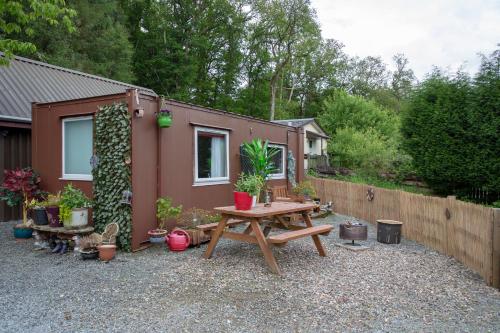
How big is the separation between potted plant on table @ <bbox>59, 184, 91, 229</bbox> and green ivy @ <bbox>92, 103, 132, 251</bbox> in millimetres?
280

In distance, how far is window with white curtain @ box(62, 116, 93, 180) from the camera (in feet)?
20.8

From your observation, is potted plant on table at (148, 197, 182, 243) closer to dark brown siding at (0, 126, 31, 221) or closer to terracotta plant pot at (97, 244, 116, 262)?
terracotta plant pot at (97, 244, 116, 262)

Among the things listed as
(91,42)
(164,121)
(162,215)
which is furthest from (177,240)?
(91,42)

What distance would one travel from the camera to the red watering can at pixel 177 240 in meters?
5.66

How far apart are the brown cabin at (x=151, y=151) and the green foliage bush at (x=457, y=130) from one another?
255 inches

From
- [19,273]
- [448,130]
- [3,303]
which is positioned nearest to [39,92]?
[19,273]

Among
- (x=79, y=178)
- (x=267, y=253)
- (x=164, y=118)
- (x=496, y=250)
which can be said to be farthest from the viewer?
(x=79, y=178)

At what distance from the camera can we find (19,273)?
14.8ft

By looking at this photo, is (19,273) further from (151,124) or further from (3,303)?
(151,124)

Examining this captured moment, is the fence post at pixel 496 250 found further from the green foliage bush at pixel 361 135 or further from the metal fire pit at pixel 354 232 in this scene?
the green foliage bush at pixel 361 135

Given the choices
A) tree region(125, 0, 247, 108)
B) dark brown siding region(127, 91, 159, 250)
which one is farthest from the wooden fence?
tree region(125, 0, 247, 108)

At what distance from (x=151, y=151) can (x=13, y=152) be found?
14.8 feet

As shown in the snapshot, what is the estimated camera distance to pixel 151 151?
19.2 ft

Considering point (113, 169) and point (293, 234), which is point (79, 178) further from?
point (293, 234)
